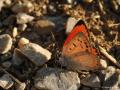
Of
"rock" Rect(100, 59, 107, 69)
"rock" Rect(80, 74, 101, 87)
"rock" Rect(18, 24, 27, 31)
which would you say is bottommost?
"rock" Rect(80, 74, 101, 87)

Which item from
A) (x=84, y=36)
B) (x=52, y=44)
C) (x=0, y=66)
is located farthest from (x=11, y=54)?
(x=84, y=36)

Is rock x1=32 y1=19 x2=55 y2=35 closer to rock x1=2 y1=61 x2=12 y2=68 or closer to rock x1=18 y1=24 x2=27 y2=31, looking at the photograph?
rock x1=18 y1=24 x2=27 y2=31

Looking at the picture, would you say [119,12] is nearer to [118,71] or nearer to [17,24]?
[118,71]

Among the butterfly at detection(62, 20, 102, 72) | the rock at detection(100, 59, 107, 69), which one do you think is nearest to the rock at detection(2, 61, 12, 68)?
the butterfly at detection(62, 20, 102, 72)

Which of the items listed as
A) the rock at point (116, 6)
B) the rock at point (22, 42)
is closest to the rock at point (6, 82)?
the rock at point (22, 42)

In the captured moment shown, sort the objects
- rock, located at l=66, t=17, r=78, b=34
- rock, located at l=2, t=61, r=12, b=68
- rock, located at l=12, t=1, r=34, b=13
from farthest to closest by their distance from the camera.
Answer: rock, located at l=12, t=1, r=34, b=13, rock, located at l=66, t=17, r=78, b=34, rock, located at l=2, t=61, r=12, b=68

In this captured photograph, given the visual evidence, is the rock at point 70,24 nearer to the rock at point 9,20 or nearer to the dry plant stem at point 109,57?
the dry plant stem at point 109,57
